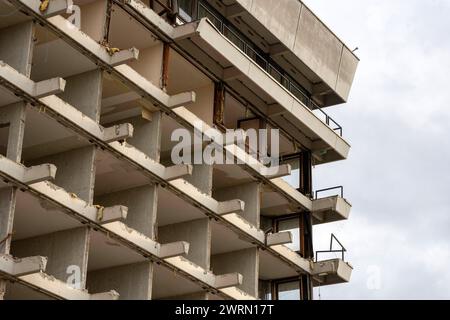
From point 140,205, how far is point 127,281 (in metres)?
2.95

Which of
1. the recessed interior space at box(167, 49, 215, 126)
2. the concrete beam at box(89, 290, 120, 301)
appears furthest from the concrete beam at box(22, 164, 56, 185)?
the recessed interior space at box(167, 49, 215, 126)

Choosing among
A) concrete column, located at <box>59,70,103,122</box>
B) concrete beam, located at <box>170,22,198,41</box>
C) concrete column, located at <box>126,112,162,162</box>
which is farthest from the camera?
concrete beam, located at <box>170,22,198,41</box>

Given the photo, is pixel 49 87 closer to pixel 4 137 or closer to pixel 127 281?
pixel 4 137

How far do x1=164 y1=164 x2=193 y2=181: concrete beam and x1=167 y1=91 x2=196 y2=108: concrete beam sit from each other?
7.94 feet

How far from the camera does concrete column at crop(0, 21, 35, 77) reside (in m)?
43.3

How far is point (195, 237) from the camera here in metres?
50.9

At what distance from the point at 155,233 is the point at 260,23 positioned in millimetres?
11440

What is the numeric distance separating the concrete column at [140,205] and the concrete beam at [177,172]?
0.71 m

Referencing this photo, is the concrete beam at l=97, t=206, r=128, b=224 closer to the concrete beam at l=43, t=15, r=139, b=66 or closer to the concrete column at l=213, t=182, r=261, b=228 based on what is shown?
the concrete beam at l=43, t=15, r=139, b=66

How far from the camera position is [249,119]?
2170 inches
